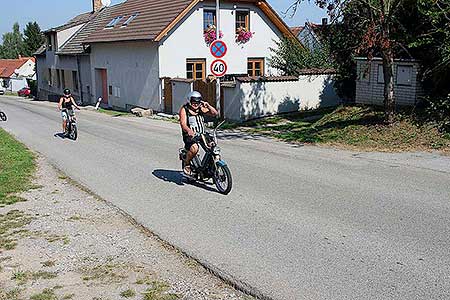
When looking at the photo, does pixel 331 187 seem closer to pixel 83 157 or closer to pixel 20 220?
pixel 20 220

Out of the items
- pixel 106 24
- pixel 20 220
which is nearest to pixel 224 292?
pixel 20 220

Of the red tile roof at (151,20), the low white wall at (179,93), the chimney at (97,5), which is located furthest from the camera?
the chimney at (97,5)

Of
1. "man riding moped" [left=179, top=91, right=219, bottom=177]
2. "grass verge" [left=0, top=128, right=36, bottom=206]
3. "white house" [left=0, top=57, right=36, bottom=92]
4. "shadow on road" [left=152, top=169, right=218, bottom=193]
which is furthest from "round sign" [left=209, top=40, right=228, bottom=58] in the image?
"white house" [left=0, top=57, right=36, bottom=92]

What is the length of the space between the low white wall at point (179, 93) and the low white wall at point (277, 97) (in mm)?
3081

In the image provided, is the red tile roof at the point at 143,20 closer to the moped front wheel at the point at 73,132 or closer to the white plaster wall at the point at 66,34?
the white plaster wall at the point at 66,34

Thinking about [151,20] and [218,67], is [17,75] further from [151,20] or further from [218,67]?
[218,67]

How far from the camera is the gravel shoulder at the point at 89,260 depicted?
4867 millimetres

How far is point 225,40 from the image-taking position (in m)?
27.4

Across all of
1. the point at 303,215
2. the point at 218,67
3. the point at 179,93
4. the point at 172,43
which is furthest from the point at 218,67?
the point at 303,215

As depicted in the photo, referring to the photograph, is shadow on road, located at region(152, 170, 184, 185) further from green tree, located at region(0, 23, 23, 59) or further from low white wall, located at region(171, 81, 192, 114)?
green tree, located at region(0, 23, 23, 59)

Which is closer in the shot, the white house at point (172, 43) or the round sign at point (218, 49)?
the round sign at point (218, 49)

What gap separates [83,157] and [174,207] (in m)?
5.91

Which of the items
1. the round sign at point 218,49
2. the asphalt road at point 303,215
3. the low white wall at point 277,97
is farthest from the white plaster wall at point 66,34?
the asphalt road at point 303,215

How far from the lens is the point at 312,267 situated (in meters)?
5.30
